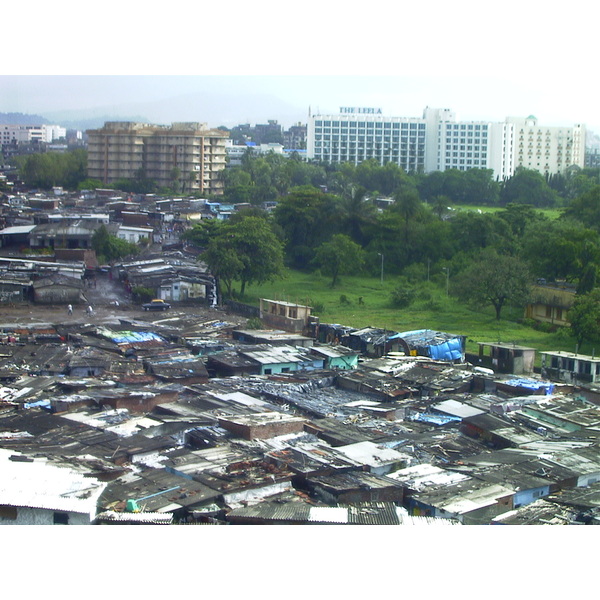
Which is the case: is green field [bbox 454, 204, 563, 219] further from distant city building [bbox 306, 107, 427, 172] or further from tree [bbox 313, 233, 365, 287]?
tree [bbox 313, 233, 365, 287]

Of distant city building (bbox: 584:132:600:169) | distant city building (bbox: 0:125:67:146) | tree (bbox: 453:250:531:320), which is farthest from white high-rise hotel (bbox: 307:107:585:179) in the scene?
tree (bbox: 453:250:531:320)

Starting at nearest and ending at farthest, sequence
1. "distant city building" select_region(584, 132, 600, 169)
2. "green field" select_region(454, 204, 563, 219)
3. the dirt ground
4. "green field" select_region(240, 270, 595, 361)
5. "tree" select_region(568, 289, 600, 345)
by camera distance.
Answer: "tree" select_region(568, 289, 600, 345) → "green field" select_region(240, 270, 595, 361) → the dirt ground → "green field" select_region(454, 204, 563, 219) → "distant city building" select_region(584, 132, 600, 169)

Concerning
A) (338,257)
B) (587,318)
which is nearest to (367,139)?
(338,257)

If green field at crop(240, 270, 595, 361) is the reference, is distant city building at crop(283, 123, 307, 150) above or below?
above

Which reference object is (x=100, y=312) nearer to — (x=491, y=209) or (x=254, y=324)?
(x=254, y=324)

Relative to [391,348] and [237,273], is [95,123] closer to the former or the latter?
[237,273]

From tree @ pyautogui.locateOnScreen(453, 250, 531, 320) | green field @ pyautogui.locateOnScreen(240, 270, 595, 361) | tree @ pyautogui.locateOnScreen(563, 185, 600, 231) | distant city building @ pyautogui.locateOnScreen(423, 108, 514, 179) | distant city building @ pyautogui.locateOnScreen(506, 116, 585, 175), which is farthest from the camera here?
distant city building @ pyautogui.locateOnScreen(506, 116, 585, 175)

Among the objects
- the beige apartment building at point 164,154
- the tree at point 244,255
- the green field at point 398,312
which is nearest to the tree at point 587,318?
the green field at point 398,312
